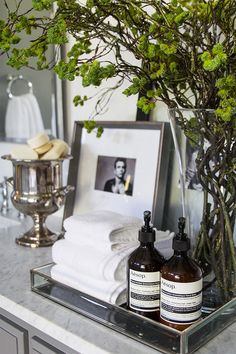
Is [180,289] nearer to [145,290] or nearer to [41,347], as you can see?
[145,290]

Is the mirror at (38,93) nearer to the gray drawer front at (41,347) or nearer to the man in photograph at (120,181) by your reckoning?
the man in photograph at (120,181)

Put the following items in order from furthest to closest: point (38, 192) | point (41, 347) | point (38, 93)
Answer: point (38, 93), point (38, 192), point (41, 347)

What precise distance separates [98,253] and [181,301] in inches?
7.2

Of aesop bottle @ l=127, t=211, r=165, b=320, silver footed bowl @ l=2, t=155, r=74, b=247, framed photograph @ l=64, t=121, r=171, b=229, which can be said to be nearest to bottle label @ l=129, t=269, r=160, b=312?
aesop bottle @ l=127, t=211, r=165, b=320

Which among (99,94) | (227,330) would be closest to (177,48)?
(227,330)

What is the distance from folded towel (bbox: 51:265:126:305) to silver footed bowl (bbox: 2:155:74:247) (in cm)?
34

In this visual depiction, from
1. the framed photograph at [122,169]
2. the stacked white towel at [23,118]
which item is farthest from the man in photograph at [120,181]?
the stacked white towel at [23,118]

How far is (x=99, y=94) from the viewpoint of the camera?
4.00 ft

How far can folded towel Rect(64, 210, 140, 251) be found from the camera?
0.75 meters

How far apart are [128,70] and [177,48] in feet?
0.30

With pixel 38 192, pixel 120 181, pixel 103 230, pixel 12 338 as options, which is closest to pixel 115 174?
pixel 120 181

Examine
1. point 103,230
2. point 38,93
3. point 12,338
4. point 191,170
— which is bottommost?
point 12,338

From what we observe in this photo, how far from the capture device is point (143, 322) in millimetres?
644

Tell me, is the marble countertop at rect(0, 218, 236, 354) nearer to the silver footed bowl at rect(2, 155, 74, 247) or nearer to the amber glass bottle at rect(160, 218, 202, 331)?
the amber glass bottle at rect(160, 218, 202, 331)
